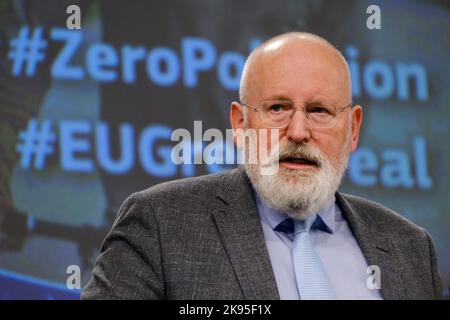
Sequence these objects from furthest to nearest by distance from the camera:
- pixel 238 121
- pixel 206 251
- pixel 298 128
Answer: pixel 238 121, pixel 298 128, pixel 206 251

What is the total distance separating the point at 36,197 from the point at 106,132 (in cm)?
36

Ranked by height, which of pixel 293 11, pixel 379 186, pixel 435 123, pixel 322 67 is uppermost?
pixel 293 11

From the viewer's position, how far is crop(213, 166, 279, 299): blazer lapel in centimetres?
156

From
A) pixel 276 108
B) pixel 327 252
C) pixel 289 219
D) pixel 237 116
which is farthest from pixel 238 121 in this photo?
pixel 327 252

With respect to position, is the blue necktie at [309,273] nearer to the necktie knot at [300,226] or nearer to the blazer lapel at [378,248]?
the necktie knot at [300,226]

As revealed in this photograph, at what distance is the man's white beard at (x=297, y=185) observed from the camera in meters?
1.75

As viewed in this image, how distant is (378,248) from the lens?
1799mm

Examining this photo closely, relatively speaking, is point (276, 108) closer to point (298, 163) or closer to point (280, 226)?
point (298, 163)

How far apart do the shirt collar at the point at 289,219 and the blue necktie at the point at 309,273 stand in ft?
0.15

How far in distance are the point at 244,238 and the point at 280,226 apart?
0.16m

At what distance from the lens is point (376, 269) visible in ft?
5.70

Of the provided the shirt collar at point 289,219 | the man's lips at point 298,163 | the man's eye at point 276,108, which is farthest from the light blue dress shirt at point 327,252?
the man's eye at point 276,108

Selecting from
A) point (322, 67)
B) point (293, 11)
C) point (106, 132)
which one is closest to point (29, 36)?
point (106, 132)

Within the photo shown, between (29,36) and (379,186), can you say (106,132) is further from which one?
(379,186)
